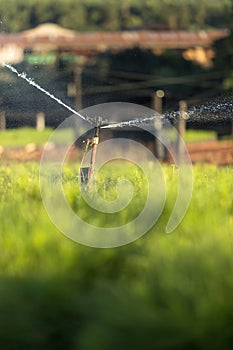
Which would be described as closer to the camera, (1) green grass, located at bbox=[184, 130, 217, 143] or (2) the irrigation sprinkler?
(2) the irrigation sprinkler

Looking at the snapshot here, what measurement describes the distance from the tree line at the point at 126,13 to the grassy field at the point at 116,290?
2326 centimetres

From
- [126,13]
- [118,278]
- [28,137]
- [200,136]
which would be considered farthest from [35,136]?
[126,13]

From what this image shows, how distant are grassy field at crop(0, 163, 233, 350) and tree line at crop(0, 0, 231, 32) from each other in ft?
76.3

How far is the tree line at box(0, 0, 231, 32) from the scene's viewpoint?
2659 centimetres

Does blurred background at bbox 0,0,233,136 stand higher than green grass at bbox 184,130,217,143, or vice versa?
blurred background at bbox 0,0,233,136

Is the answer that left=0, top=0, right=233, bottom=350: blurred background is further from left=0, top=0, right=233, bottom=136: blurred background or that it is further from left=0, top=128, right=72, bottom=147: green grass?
left=0, top=0, right=233, bottom=136: blurred background

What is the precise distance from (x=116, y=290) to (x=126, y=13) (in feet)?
88.8

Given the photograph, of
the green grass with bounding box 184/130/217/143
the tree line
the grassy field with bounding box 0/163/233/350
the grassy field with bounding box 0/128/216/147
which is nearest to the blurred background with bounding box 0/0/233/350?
the grassy field with bounding box 0/163/233/350

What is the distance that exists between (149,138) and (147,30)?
1066cm

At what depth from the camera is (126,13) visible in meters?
28.8

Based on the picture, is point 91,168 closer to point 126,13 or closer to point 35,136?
point 35,136

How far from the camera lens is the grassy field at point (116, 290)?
2178 millimetres

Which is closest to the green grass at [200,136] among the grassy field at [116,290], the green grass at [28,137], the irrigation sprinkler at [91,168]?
the green grass at [28,137]

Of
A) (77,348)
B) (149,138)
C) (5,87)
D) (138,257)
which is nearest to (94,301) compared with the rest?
(77,348)
